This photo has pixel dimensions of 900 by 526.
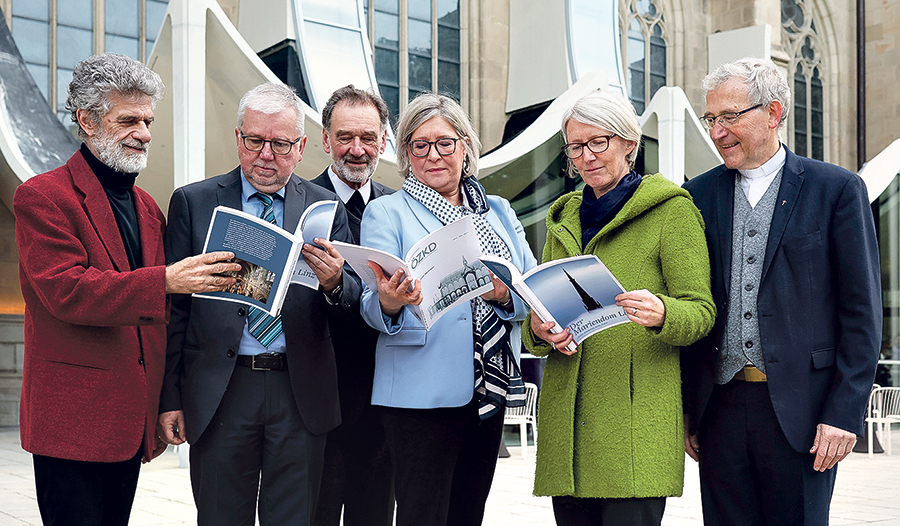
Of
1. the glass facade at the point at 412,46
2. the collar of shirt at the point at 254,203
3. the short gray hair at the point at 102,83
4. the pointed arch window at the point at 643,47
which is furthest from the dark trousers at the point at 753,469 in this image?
the pointed arch window at the point at 643,47

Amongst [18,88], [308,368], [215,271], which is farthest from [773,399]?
[18,88]

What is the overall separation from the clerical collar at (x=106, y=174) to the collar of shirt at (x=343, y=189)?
97cm

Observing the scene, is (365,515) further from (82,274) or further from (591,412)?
(82,274)

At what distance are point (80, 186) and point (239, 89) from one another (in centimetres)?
550

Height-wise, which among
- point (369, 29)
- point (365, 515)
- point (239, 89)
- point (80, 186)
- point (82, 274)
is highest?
point (369, 29)

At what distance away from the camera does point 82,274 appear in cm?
257

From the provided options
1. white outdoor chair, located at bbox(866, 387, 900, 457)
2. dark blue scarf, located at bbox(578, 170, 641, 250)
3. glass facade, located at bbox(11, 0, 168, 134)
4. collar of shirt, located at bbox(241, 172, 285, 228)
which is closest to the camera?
dark blue scarf, located at bbox(578, 170, 641, 250)

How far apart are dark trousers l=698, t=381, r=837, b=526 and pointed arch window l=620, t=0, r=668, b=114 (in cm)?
1483

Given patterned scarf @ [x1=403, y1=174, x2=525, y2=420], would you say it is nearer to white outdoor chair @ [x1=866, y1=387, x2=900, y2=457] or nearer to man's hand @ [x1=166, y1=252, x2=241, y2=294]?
man's hand @ [x1=166, y1=252, x2=241, y2=294]

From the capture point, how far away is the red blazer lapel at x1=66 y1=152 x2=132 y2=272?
275 cm

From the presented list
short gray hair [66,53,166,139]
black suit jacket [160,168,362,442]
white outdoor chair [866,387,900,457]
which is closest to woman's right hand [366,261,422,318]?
black suit jacket [160,168,362,442]

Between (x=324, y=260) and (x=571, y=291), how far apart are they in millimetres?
759

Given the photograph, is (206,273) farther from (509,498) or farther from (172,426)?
(509,498)

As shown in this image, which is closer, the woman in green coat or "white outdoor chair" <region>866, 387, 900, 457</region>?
the woman in green coat
